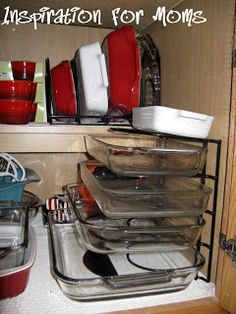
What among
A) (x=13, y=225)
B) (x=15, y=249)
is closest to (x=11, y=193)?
(x=13, y=225)

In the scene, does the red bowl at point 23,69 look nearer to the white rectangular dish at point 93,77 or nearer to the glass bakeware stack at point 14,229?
the white rectangular dish at point 93,77

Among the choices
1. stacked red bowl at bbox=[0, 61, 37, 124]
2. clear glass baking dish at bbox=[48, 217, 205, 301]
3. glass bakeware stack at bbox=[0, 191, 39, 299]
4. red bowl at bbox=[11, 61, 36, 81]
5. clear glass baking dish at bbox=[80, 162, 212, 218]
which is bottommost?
A: clear glass baking dish at bbox=[48, 217, 205, 301]

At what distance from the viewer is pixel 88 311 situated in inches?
20.9

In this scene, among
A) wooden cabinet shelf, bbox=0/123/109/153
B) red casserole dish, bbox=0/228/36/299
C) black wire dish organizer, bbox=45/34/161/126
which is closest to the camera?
red casserole dish, bbox=0/228/36/299

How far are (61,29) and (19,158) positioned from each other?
0.47m

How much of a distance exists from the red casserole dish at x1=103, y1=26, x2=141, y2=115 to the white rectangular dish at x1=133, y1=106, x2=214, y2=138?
0.52 ft

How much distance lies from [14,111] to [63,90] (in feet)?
0.58

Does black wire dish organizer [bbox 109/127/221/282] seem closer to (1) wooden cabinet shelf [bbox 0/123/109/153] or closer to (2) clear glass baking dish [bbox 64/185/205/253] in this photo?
(2) clear glass baking dish [bbox 64/185/205/253]

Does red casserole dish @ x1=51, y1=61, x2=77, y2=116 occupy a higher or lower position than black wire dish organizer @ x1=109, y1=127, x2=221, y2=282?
higher

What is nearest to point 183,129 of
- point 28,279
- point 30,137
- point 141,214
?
point 141,214

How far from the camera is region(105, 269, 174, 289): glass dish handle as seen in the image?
541 mm

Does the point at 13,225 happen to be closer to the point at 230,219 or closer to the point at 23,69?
the point at 23,69

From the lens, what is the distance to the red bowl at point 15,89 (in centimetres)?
61

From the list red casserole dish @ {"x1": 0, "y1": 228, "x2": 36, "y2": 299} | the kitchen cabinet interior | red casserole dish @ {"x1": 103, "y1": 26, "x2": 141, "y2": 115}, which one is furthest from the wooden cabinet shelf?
red casserole dish @ {"x1": 0, "y1": 228, "x2": 36, "y2": 299}
